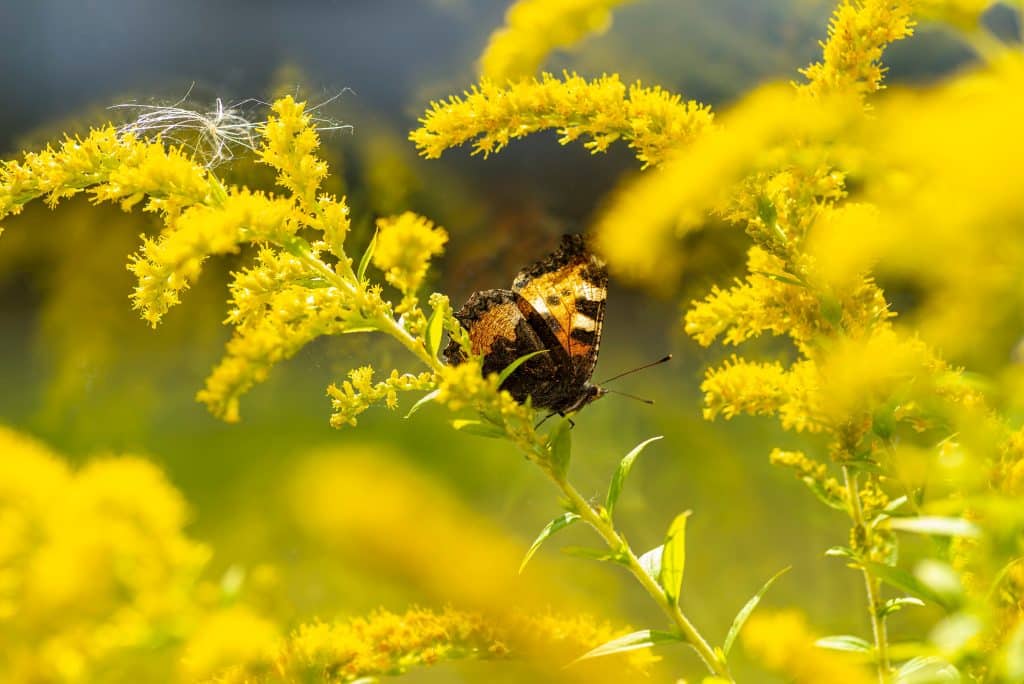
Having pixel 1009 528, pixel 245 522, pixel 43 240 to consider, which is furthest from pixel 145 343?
pixel 1009 528

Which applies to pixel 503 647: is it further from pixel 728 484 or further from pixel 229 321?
pixel 728 484

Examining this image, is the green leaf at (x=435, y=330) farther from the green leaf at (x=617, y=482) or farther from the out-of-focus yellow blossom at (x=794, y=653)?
the out-of-focus yellow blossom at (x=794, y=653)

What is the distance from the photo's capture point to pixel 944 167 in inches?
7.6

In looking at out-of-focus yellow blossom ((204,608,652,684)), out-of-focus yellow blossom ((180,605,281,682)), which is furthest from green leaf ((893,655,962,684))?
out-of-focus yellow blossom ((180,605,281,682))

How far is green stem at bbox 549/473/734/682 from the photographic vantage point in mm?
389

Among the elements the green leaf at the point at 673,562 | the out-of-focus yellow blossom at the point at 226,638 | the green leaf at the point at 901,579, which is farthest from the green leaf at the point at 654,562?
the out-of-focus yellow blossom at the point at 226,638

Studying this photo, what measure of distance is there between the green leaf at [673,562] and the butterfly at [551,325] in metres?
0.19

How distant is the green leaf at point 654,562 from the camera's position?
1.38 ft

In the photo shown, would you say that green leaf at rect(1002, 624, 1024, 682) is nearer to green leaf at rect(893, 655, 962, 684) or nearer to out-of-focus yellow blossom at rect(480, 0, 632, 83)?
green leaf at rect(893, 655, 962, 684)

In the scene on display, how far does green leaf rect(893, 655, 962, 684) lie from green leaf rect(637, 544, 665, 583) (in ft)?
0.37

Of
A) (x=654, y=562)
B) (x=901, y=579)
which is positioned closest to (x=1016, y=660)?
(x=901, y=579)

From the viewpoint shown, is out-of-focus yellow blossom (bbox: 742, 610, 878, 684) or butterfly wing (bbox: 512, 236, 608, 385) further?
butterfly wing (bbox: 512, 236, 608, 385)

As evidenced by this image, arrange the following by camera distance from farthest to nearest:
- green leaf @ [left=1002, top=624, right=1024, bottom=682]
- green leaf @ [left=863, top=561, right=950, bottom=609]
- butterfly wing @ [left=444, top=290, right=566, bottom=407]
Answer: butterfly wing @ [left=444, top=290, right=566, bottom=407] → green leaf @ [left=863, top=561, right=950, bottom=609] → green leaf @ [left=1002, top=624, right=1024, bottom=682]

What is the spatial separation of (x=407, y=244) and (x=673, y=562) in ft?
0.65
